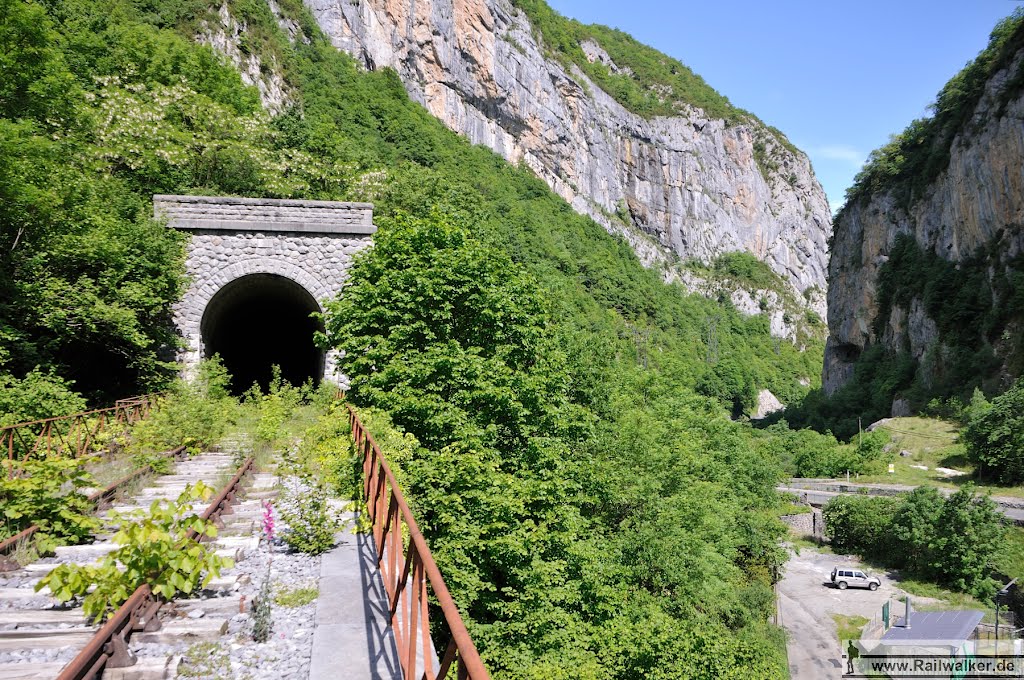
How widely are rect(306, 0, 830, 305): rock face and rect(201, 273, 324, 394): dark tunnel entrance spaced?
168 ft

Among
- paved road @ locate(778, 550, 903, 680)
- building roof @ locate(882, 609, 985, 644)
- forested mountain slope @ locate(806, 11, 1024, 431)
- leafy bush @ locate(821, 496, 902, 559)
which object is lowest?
paved road @ locate(778, 550, 903, 680)

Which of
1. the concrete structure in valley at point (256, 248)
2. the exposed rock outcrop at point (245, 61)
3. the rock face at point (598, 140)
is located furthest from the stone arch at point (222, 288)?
the rock face at point (598, 140)

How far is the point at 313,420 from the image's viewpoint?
36.2 ft

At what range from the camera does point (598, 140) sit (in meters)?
111

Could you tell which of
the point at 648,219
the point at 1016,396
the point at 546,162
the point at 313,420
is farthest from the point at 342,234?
the point at 648,219

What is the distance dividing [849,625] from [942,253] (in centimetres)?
4034

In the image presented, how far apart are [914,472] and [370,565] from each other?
154 ft

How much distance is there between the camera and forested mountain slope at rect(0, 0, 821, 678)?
993 cm

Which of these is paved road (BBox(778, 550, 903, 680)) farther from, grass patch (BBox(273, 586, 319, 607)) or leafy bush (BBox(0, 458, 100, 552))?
leafy bush (BBox(0, 458, 100, 552))

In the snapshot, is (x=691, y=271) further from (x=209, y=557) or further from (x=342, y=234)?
(x=209, y=557)

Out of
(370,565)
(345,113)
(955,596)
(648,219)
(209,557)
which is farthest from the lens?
(648,219)

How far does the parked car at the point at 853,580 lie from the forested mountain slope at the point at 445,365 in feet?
17.5

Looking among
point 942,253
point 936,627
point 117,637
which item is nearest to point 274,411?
point 117,637

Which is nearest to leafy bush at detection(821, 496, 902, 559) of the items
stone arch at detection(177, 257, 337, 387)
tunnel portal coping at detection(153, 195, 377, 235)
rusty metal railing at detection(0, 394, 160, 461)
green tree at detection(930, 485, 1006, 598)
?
green tree at detection(930, 485, 1006, 598)
